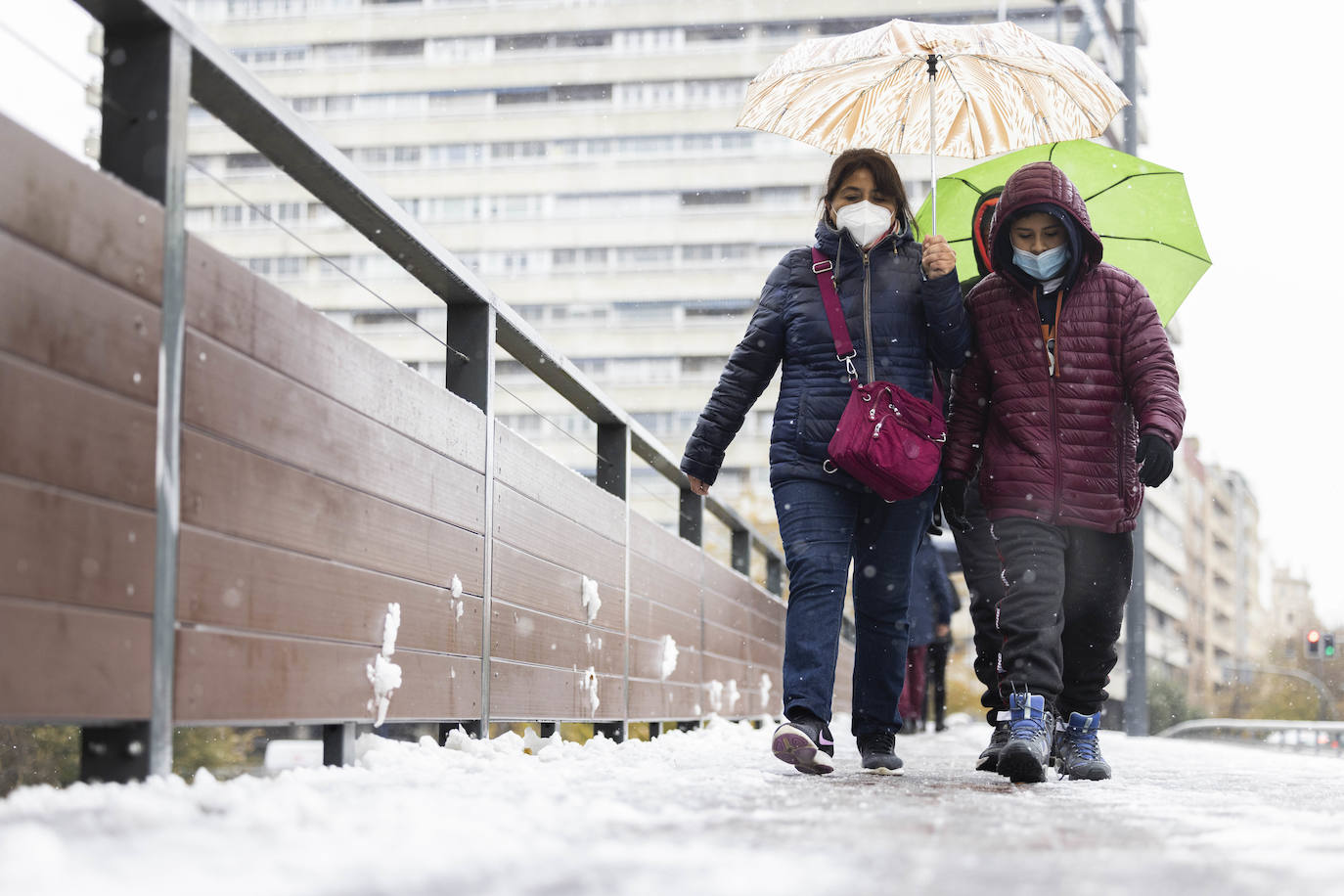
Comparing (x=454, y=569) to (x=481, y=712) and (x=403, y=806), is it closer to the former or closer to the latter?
(x=481, y=712)

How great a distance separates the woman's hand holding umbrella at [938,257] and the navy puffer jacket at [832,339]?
3 cm

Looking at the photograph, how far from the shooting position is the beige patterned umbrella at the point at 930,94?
17.2 feet

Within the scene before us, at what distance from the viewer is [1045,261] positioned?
4426 millimetres

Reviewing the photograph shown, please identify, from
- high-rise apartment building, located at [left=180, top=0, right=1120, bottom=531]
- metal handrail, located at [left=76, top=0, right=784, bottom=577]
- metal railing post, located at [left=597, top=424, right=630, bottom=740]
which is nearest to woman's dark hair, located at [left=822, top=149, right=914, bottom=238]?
metal handrail, located at [left=76, top=0, right=784, bottom=577]

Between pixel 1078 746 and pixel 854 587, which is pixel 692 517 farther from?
pixel 1078 746

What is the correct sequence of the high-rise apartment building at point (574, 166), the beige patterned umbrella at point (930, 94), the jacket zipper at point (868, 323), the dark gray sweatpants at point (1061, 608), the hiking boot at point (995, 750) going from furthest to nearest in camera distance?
the high-rise apartment building at point (574, 166) → the beige patterned umbrella at point (930, 94) → the hiking boot at point (995, 750) → the jacket zipper at point (868, 323) → the dark gray sweatpants at point (1061, 608)

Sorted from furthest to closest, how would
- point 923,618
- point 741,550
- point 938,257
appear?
point 741,550
point 923,618
point 938,257

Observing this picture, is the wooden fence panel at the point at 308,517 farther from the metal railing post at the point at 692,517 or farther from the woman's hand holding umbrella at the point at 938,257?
the metal railing post at the point at 692,517

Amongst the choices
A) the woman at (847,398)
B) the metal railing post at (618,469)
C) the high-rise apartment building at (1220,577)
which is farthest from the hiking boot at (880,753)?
the high-rise apartment building at (1220,577)

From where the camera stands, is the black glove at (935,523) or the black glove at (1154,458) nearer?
the black glove at (1154,458)

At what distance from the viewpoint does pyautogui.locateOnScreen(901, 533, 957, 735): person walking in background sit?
1067cm

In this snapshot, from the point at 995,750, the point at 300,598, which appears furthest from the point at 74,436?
the point at 995,750

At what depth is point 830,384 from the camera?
4527mm

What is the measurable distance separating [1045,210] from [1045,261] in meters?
0.15
